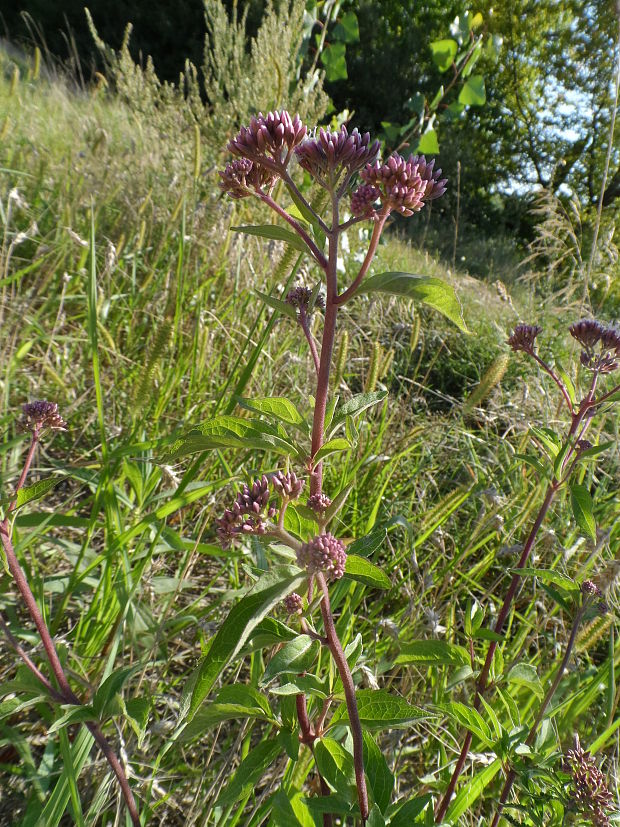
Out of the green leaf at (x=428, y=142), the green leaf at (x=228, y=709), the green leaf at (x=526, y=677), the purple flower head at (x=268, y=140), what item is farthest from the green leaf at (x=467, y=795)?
the green leaf at (x=428, y=142)

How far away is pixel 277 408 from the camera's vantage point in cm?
67

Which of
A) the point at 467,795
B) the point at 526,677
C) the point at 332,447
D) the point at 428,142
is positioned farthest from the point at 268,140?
the point at 428,142

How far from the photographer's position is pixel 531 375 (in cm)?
295

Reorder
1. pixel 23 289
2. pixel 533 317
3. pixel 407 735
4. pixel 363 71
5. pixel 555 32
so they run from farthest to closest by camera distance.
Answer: pixel 555 32 → pixel 363 71 → pixel 533 317 → pixel 23 289 → pixel 407 735

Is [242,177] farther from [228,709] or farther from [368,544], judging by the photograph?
[228,709]

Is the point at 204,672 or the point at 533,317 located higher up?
the point at 533,317

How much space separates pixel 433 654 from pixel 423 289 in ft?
2.03

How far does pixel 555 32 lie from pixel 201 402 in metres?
18.7

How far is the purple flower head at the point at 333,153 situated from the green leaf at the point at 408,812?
0.81 metres

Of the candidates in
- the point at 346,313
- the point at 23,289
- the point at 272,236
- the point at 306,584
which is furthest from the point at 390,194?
the point at 346,313

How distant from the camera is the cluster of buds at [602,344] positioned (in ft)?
3.74

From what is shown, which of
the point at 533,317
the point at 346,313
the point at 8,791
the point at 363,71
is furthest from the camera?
the point at 363,71

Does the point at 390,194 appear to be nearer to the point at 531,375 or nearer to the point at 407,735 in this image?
the point at 407,735

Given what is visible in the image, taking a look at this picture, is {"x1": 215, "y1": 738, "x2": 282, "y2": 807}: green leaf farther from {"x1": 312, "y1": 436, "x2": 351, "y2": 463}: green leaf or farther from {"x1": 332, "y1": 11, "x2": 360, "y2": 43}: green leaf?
{"x1": 332, "y1": 11, "x2": 360, "y2": 43}: green leaf
